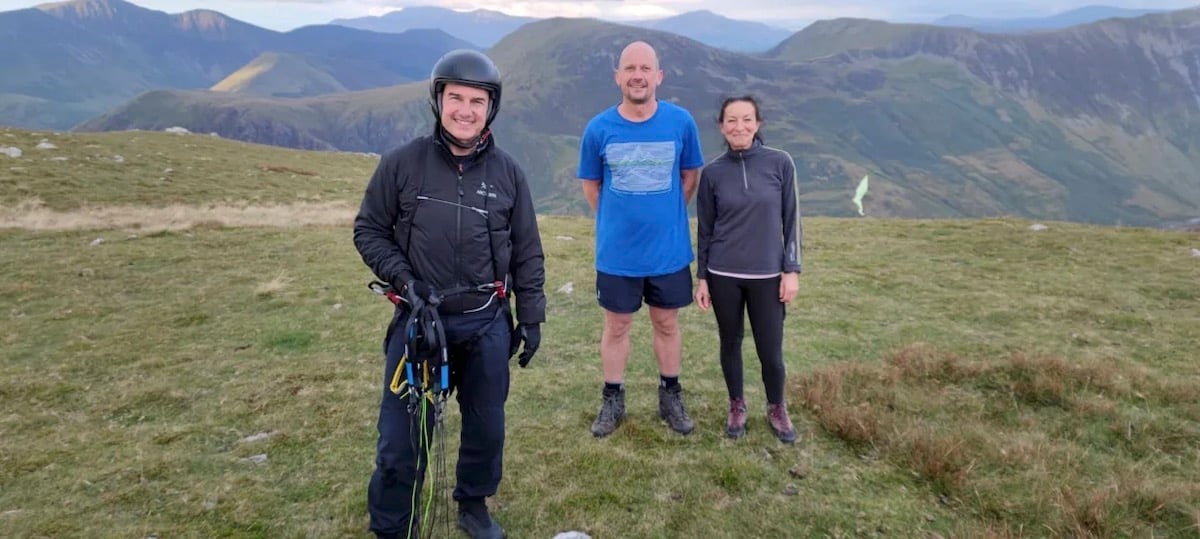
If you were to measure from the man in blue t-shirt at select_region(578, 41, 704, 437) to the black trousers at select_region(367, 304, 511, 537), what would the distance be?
176 cm

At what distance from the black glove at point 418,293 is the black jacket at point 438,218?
0.07m

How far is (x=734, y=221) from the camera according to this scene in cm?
644

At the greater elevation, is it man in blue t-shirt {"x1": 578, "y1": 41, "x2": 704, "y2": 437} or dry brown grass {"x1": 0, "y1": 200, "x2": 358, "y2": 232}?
man in blue t-shirt {"x1": 578, "y1": 41, "x2": 704, "y2": 437}

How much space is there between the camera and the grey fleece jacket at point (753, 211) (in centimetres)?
641

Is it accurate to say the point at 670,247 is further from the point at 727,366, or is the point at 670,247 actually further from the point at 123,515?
the point at 123,515

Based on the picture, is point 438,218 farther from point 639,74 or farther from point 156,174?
point 156,174

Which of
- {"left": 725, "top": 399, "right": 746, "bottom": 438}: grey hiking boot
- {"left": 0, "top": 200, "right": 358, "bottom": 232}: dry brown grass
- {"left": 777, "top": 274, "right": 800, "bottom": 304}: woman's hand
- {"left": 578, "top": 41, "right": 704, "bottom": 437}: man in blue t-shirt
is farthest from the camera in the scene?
{"left": 0, "top": 200, "right": 358, "bottom": 232}: dry brown grass

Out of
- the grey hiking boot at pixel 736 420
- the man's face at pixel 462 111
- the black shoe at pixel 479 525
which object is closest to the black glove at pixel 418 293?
the man's face at pixel 462 111

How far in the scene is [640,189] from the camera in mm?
6441

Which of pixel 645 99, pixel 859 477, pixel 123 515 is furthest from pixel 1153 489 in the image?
pixel 123 515

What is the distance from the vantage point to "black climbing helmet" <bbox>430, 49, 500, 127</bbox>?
4746mm

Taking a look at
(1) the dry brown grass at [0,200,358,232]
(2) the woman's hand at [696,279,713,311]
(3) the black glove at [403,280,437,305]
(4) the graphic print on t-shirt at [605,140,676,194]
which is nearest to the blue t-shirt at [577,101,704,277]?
(4) the graphic print on t-shirt at [605,140,676,194]

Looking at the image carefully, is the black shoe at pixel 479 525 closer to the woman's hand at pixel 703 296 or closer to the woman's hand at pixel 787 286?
the woman's hand at pixel 703 296

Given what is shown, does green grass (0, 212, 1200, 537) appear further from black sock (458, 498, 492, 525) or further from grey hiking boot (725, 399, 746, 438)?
black sock (458, 498, 492, 525)
